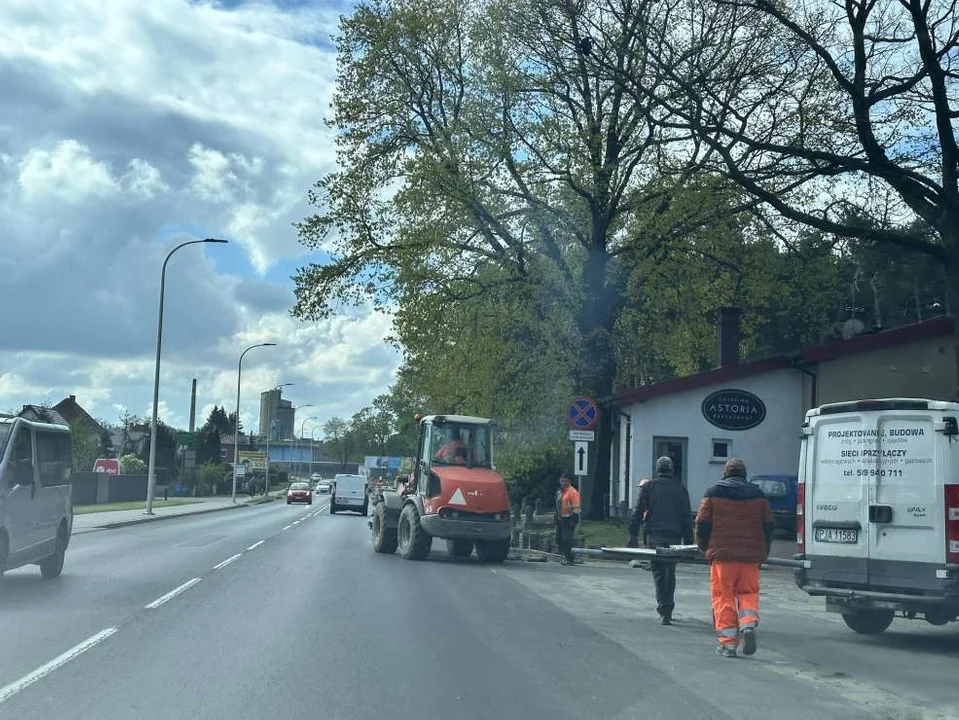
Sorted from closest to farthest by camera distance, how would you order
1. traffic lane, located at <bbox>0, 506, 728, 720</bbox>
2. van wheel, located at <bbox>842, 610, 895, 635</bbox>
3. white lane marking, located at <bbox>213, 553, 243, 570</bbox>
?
traffic lane, located at <bbox>0, 506, 728, 720</bbox> < van wheel, located at <bbox>842, 610, 895, 635</bbox> < white lane marking, located at <bbox>213, 553, 243, 570</bbox>

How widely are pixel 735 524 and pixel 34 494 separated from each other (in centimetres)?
Answer: 940

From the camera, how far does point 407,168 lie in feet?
96.3

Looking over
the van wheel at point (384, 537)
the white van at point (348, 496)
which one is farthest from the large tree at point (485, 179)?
the white van at point (348, 496)

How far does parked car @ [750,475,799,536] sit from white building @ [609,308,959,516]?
1.72m

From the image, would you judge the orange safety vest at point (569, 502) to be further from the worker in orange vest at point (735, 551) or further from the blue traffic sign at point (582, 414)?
the worker in orange vest at point (735, 551)

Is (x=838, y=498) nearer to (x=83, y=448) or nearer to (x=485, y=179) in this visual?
(x=485, y=179)

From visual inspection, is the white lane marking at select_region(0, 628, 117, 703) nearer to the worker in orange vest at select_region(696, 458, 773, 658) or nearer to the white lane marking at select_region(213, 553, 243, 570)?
the worker in orange vest at select_region(696, 458, 773, 658)

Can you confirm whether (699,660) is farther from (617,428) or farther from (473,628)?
(617,428)

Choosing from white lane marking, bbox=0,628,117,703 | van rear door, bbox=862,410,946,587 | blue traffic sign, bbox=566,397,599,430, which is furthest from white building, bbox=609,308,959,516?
white lane marking, bbox=0,628,117,703

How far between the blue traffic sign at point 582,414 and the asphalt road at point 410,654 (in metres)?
4.69

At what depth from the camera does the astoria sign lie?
23984 millimetres

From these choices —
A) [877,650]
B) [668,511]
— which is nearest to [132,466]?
[668,511]

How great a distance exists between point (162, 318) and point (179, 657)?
119 ft

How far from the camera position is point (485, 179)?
2847cm
